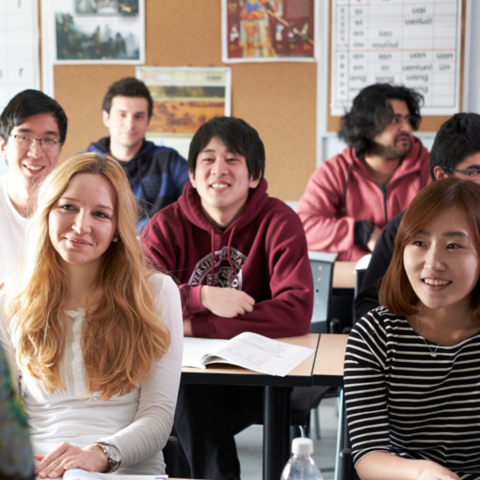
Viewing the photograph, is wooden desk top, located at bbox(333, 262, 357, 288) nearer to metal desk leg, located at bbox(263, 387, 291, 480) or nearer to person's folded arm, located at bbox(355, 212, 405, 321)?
person's folded arm, located at bbox(355, 212, 405, 321)

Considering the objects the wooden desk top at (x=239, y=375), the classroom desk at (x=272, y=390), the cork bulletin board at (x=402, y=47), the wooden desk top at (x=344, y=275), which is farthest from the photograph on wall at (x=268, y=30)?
the wooden desk top at (x=239, y=375)

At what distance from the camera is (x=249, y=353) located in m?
1.69

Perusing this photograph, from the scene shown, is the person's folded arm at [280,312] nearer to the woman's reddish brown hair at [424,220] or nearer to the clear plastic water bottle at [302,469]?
the woman's reddish brown hair at [424,220]

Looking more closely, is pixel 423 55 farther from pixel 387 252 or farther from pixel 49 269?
pixel 49 269

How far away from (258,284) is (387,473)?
1043 millimetres

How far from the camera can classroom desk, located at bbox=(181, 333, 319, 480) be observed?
5.10 ft

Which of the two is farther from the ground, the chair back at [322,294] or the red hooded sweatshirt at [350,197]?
the red hooded sweatshirt at [350,197]

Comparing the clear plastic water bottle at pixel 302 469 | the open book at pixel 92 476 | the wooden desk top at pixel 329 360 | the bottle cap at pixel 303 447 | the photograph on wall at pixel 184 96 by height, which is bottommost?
the wooden desk top at pixel 329 360

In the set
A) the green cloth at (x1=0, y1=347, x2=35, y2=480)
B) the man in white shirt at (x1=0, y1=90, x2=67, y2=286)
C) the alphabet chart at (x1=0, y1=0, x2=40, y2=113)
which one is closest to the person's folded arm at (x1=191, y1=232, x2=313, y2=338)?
the man in white shirt at (x1=0, y1=90, x2=67, y2=286)

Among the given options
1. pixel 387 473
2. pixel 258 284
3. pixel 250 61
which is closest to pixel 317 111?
pixel 250 61

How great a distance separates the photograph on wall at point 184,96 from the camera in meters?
3.92

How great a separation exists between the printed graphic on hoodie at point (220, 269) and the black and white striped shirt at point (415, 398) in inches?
36.5

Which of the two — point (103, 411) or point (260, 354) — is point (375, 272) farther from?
point (103, 411)

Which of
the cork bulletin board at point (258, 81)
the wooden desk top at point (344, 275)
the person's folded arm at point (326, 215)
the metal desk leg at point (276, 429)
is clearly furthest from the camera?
the cork bulletin board at point (258, 81)
